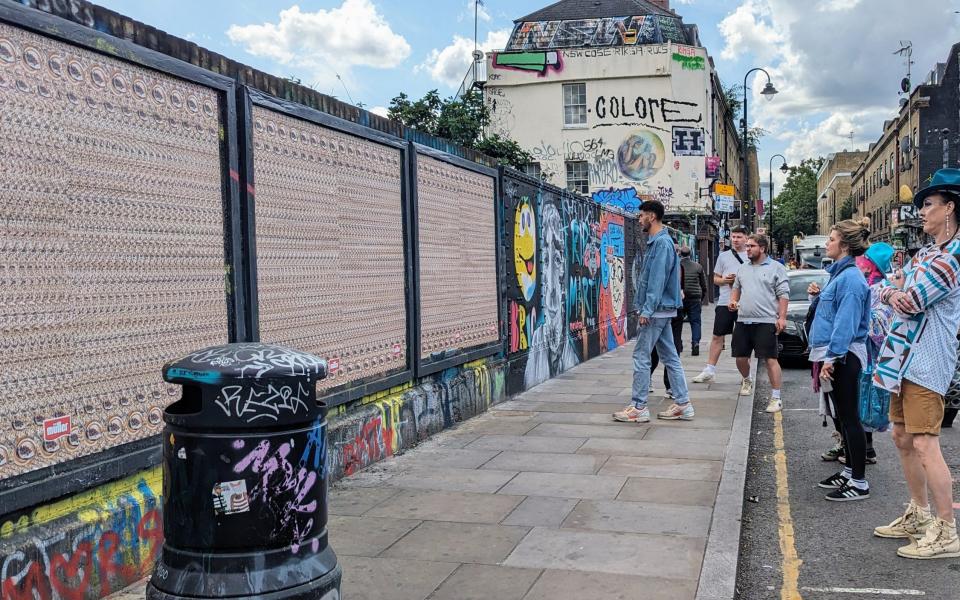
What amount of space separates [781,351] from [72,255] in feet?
37.1

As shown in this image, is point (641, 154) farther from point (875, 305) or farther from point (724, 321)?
point (875, 305)

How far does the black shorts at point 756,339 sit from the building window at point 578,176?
25.6m

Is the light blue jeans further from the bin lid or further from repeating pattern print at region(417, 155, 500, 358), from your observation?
the bin lid

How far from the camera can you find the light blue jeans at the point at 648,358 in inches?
310

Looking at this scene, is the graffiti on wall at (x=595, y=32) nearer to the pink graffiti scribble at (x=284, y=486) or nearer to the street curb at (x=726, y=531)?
the street curb at (x=726, y=531)

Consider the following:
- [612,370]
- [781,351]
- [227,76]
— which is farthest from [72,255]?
Result: [781,351]

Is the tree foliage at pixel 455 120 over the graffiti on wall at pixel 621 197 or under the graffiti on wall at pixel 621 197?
over

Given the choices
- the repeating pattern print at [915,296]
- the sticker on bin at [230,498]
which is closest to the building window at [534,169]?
the repeating pattern print at [915,296]

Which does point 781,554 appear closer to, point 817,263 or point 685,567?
point 685,567

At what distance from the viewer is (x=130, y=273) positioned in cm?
397

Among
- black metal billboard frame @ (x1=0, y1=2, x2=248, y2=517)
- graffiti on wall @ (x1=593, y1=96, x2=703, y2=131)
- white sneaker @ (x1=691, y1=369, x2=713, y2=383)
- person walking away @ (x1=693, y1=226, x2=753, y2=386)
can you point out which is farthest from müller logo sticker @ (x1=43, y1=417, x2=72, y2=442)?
graffiti on wall @ (x1=593, y1=96, x2=703, y2=131)

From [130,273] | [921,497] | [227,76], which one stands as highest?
[227,76]

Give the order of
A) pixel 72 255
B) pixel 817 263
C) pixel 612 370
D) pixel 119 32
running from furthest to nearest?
pixel 817 263, pixel 612 370, pixel 119 32, pixel 72 255

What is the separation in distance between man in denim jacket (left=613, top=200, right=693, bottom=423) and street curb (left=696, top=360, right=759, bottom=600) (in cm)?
97
